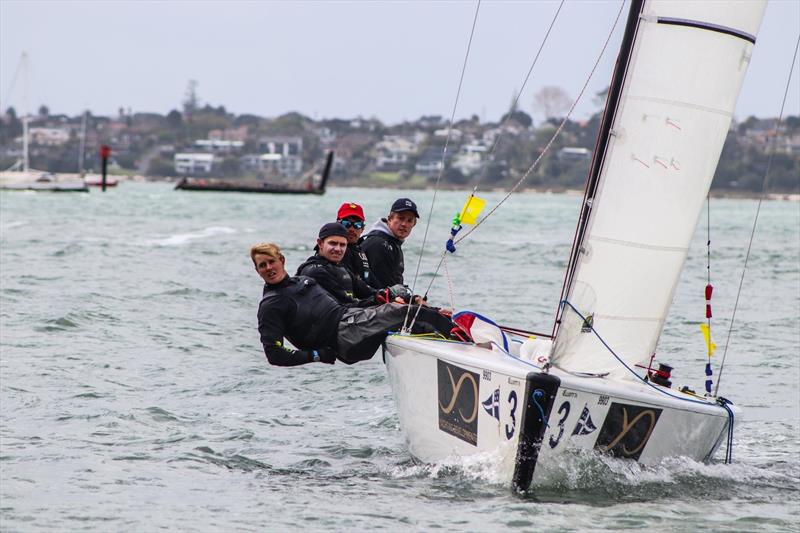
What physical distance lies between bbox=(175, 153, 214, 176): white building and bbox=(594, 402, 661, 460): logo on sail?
174644 mm

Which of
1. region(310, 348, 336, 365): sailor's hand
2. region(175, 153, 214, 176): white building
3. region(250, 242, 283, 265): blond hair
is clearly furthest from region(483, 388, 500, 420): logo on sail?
region(175, 153, 214, 176): white building

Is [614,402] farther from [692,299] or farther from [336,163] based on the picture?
[336,163]

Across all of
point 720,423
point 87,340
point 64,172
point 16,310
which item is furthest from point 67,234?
point 64,172

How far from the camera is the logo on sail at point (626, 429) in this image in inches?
295

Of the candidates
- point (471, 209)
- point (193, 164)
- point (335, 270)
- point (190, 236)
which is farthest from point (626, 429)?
point (193, 164)

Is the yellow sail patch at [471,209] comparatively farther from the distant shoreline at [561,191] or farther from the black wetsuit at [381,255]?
the distant shoreline at [561,191]

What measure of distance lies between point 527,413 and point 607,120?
195cm

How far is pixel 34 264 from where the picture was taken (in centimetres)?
2455

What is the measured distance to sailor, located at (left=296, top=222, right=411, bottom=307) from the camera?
8500 mm

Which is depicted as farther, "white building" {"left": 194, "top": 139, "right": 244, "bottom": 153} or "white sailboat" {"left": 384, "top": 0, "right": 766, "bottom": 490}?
"white building" {"left": 194, "top": 139, "right": 244, "bottom": 153}

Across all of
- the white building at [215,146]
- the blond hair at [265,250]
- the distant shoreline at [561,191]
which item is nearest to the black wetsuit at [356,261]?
the blond hair at [265,250]

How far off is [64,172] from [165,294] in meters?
160

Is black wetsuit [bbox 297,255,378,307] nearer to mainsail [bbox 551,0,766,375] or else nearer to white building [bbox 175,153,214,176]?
mainsail [bbox 551,0,766,375]

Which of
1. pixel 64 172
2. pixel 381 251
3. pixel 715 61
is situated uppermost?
pixel 715 61
